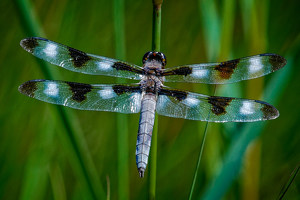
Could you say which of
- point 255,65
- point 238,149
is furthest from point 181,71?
point 238,149

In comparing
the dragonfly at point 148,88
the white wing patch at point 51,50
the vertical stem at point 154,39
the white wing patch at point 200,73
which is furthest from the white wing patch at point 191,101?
the white wing patch at point 51,50

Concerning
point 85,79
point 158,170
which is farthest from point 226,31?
point 85,79

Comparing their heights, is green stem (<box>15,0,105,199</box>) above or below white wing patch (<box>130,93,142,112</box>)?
below

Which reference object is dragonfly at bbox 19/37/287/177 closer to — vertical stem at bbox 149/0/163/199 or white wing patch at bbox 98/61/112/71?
white wing patch at bbox 98/61/112/71

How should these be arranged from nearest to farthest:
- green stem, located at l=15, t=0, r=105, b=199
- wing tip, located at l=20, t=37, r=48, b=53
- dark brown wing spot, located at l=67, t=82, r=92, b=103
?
green stem, located at l=15, t=0, r=105, b=199
wing tip, located at l=20, t=37, r=48, b=53
dark brown wing spot, located at l=67, t=82, r=92, b=103

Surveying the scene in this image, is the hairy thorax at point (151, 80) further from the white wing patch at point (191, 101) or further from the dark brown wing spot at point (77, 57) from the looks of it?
the dark brown wing spot at point (77, 57)

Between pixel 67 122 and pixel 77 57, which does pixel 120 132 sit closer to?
pixel 67 122

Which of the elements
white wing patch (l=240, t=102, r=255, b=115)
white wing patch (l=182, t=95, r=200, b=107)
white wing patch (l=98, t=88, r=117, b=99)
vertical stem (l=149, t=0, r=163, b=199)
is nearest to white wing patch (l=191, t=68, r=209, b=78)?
white wing patch (l=182, t=95, r=200, b=107)
